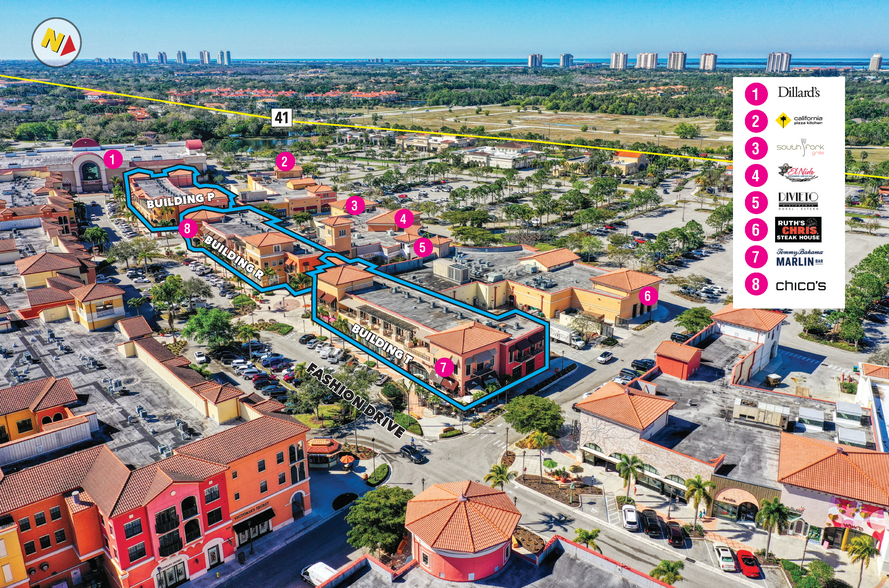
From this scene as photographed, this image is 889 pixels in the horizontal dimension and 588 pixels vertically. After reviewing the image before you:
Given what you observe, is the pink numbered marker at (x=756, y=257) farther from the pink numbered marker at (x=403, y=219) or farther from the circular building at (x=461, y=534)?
the pink numbered marker at (x=403, y=219)

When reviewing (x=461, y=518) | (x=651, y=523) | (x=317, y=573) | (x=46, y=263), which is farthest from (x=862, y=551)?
(x=46, y=263)

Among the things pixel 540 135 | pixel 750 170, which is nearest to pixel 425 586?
pixel 750 170

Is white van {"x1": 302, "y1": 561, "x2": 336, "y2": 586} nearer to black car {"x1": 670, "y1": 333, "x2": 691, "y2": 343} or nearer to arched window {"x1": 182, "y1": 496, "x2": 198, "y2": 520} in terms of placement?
arched window {"x1": 182, "y1": 496, "x2": 198, "y2": 520}

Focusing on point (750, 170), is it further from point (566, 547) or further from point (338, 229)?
point (338, 229)

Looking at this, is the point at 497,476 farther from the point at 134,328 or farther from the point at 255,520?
the point at 134,328

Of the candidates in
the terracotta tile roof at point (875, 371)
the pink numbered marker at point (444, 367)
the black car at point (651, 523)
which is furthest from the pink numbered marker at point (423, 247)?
the terracotta tile roof at point (875, 371)
